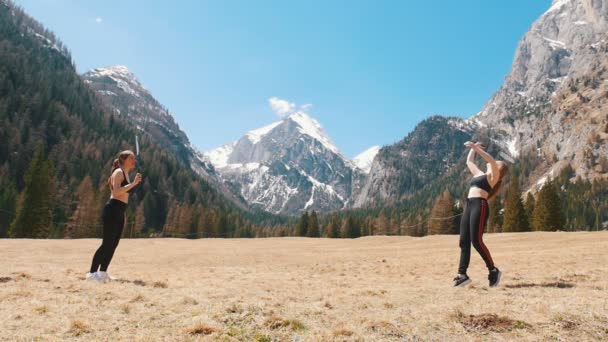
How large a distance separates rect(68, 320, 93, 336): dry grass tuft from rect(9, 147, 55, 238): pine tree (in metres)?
73.1

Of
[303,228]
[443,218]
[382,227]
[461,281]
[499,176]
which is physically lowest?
[303,228]

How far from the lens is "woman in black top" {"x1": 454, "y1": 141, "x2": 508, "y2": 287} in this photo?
10430 millimetres

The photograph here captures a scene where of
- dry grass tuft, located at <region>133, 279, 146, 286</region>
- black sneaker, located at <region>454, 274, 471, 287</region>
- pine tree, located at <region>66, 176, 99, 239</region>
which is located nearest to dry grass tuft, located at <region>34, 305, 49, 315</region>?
dry grass tuft, located at <region>133, 279, 146, 286</region>

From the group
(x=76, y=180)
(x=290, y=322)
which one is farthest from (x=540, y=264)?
(x=76, y=180)

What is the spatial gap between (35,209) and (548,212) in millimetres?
94631

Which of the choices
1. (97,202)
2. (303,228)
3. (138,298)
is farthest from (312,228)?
(138,298)

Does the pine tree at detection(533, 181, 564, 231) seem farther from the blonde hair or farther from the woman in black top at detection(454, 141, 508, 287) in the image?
the woman in black top at detection(454, 141, 508, 287)

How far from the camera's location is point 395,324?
623cm

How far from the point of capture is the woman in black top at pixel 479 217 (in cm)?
1043

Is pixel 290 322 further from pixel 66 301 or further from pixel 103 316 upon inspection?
pixel 66 301

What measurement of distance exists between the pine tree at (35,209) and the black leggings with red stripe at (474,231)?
74.1 m

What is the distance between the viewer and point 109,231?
10.7 metres

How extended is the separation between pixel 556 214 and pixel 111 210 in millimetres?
87698

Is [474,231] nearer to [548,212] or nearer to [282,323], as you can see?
[282,323]
